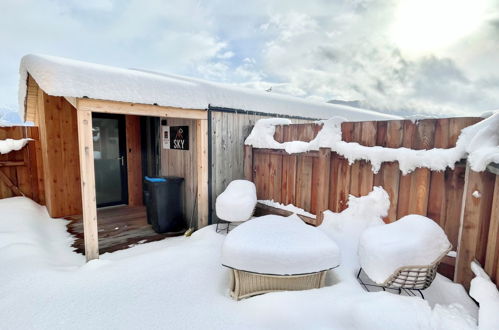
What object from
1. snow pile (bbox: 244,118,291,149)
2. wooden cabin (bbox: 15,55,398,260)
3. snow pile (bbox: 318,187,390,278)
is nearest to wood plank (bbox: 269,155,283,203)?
snow pile (bbox: 244,118,291,149)

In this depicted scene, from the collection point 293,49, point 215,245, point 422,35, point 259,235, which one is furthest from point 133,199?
point 293,49

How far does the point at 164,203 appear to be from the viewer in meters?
4.25

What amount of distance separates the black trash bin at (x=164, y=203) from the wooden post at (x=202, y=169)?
516 millimetres

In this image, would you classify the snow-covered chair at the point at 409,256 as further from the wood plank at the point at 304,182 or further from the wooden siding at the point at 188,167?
the wooden siding at the point at 188,167

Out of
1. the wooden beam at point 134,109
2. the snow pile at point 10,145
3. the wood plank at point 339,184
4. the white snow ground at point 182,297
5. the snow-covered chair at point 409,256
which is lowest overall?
the white snow ground at point 182,297

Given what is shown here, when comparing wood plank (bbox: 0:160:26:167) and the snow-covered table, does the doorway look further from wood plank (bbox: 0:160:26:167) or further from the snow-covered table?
the snow-covered table

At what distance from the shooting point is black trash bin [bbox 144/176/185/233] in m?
4.19

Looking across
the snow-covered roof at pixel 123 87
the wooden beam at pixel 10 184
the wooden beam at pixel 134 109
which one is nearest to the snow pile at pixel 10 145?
the wooden beam at pixel 10 184

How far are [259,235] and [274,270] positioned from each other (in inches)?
13.5

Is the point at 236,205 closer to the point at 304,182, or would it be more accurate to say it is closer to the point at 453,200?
the point at 304,182

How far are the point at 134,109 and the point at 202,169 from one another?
4.67 ft

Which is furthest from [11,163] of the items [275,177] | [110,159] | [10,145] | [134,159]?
[275,177]

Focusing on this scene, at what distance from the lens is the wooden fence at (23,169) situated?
193 inches

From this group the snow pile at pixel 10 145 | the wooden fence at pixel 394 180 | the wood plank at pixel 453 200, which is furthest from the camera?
the snow pile at pixel 10 145
